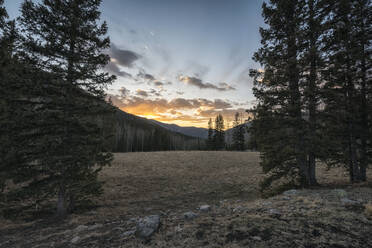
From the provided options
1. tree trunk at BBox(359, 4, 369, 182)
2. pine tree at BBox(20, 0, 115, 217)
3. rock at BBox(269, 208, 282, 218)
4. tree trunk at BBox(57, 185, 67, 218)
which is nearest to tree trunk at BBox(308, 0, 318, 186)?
tree trunk at BBox(359, 4, 369, 182)

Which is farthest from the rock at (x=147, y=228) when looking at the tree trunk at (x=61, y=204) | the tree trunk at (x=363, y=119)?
the tree trunk at (x=363, y=119)

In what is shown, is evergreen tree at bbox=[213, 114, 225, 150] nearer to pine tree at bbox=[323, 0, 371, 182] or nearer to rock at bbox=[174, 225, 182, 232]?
pine tree at bbox=[323, 0, 371, 182]

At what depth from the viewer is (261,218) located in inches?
153

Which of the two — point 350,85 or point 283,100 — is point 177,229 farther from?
point 350,85

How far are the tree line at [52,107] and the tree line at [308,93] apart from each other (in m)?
8.28

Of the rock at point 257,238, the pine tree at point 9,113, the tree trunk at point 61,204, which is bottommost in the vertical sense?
the tree trunk at point 61,204

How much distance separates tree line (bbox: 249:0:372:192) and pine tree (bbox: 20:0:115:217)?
26.9 ft

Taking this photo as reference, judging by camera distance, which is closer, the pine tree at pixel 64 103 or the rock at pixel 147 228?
the rock at pixel 147 228

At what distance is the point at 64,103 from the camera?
20.0 ft

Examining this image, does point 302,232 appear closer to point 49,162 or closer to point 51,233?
point 51,233

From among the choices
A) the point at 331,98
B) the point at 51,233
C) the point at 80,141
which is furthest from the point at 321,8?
the point at 51,233

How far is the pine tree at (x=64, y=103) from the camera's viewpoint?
585cm

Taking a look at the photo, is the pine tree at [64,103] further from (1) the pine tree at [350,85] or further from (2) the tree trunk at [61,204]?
(1) the pine tree at [350,85]

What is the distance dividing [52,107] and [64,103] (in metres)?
0.56
